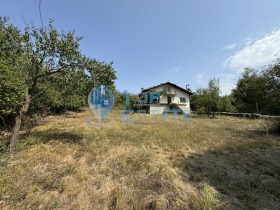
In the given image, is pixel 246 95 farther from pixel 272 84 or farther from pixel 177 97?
pixel 272 84

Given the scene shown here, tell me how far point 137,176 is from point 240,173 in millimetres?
2892

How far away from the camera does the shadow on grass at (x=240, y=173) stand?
9.77ft

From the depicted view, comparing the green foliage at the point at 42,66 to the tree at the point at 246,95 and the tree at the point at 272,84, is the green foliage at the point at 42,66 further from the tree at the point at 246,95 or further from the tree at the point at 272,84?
the tree at the point at 246,95

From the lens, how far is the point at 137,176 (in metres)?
3.91

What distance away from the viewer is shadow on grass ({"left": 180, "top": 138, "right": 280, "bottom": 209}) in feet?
9.77

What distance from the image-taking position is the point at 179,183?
3.51 m

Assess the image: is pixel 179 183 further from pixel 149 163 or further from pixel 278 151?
pixel 278 151

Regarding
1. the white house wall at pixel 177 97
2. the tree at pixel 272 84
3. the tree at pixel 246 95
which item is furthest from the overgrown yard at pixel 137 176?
the white house wall at pixel 177 97

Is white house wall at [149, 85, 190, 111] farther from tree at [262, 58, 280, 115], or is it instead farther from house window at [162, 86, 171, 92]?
tree at [262, 58, 280, 115]

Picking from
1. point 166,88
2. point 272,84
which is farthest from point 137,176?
point 166,88

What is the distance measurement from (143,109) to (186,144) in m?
20.7

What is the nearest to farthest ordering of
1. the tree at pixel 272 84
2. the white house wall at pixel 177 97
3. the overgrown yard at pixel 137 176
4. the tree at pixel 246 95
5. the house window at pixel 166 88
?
the overgrown yard at pixel 137 176 → the tree at pixel 272 84 → the tree at pixel 246 95 → the white house wall at pixel 177 97 → the house window at pixel 166 88

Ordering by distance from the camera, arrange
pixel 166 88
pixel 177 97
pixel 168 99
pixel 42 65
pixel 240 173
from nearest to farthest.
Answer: pixel 240 173 < pixel 42 65 < pixel 166 88 < pixel 168 99 < pixel 177 97

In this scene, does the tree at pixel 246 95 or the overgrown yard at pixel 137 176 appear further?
the tree at pixel 246 95
